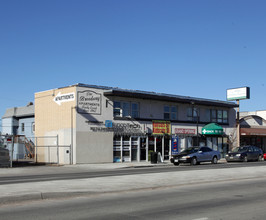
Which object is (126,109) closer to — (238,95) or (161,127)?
(161,127)

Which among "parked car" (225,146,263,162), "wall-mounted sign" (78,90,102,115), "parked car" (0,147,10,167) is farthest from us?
"parked car" (225,146,263,162)

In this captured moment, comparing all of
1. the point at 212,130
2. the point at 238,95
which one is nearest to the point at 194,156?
the point at 212,130

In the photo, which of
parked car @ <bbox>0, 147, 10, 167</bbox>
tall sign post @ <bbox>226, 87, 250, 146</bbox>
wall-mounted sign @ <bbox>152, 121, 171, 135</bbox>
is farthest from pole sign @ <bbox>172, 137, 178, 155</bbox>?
parked car @ <bbox>0, 147, 10, 167</bbox>

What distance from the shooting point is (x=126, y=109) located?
36688 mm

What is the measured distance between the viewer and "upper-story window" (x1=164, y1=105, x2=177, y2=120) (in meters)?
40.2

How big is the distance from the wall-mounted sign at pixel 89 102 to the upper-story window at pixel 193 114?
1229 cm

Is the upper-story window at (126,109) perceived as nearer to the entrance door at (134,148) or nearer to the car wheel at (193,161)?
the entrance door at (134,148)

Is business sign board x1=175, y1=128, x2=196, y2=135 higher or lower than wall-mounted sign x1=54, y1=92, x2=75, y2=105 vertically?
lower

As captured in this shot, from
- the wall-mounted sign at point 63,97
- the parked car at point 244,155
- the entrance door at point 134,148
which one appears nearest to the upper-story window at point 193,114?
the parked car at point 244,155

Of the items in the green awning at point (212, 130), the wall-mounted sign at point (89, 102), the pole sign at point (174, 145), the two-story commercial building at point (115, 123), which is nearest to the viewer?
the wall-mounted sign at point (89, 102)

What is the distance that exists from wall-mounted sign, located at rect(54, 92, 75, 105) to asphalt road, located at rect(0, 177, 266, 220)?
20.6 metres

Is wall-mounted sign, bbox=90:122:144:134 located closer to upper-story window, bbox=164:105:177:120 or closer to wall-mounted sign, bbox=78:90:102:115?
wall-mounted sign, bbox=78:90:102:115

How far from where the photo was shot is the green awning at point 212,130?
42109mm

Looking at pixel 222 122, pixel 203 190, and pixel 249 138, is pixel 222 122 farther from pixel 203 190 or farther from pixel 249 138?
pixel 203 190
